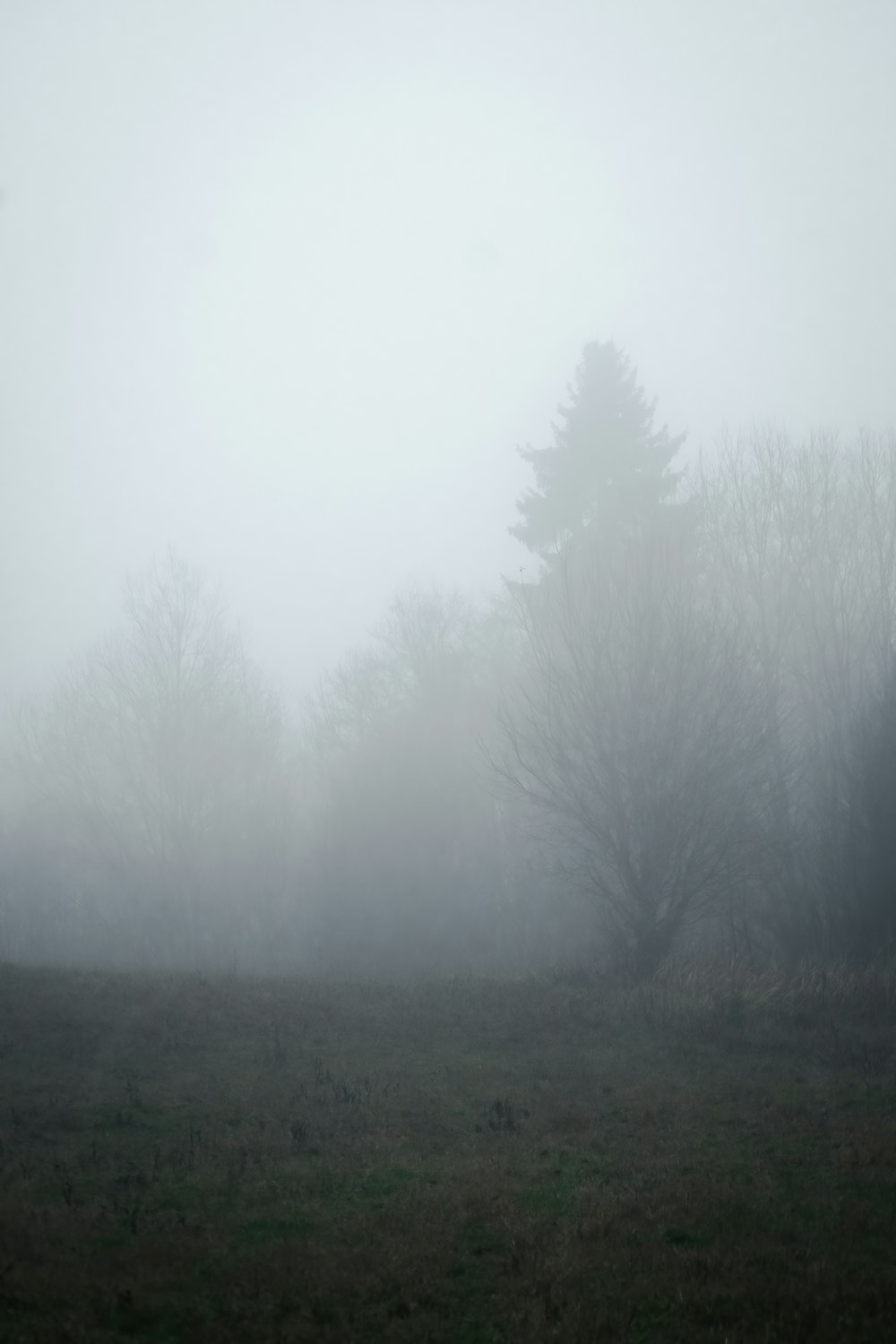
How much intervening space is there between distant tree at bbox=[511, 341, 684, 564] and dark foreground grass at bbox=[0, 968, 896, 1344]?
23.7m

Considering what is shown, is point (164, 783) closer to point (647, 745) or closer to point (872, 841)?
point (647, 745)

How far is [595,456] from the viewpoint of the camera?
37156 millimetres

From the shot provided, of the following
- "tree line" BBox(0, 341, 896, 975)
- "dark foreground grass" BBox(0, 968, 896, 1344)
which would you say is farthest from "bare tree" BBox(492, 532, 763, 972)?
"dark foreground grass" BBox(0, 968, 896, 1344)

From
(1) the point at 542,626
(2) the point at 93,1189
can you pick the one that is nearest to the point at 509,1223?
(2) the point at 93,1189

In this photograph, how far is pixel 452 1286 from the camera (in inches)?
242

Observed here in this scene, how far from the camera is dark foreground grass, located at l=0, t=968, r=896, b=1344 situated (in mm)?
5730

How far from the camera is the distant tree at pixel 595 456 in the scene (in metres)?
36.8

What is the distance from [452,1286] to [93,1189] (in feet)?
12.8

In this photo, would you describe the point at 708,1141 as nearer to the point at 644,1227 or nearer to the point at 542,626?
the point at 644,1227

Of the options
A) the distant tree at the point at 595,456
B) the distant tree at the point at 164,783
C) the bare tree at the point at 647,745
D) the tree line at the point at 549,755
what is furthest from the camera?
the distant tree at the point at 164,783

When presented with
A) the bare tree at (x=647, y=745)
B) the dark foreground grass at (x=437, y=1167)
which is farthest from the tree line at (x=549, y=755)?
the dark foreground grass at (x=437, y=1167)

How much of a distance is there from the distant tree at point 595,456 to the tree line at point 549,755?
133 mm

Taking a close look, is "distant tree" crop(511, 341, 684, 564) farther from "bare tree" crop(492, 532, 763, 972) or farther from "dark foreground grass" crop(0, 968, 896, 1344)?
"dark foreground grass" crop(0, 968, 896, 1344)

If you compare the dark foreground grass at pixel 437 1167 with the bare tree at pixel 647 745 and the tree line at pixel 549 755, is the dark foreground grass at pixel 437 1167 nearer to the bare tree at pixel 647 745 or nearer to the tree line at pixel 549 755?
the bare tree at pixel 647 745
